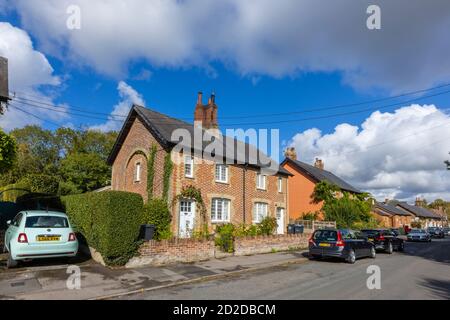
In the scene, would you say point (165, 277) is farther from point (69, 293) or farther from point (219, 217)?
point (219, 217)

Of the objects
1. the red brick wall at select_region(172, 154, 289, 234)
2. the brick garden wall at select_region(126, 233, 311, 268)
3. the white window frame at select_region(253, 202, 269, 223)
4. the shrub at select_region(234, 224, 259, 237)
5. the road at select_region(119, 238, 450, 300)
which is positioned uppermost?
the red brick wall at select_region(172, 154, 289, 234)

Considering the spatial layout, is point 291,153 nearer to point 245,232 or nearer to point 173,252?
point 245,232

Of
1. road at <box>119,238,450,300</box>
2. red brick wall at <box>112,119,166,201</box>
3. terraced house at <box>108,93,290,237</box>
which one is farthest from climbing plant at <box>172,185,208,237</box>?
road at <box>119,238,450,300</box>

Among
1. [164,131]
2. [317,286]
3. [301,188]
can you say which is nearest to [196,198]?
[164,131]

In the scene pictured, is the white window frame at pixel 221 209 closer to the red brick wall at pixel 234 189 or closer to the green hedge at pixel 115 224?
the red brick wall at pixel 234 189

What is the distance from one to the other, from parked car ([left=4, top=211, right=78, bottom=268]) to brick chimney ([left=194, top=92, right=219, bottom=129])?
1697 centimetres

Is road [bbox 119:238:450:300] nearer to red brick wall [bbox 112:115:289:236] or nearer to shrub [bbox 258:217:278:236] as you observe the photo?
shrub [bbox 258:217:278:236]

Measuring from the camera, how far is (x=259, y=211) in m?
24.8

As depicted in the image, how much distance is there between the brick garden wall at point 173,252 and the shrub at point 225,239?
503 mm

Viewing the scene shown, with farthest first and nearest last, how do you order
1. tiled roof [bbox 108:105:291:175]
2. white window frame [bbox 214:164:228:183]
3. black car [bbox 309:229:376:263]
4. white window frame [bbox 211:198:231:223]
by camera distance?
1. white window frame [bbox 214:164:228:183]
2. white window frame [bbox 211:198:231:223]
3. tiled roof [bbox 108:105:291:175]
4. black car [bbox 309:229:376:263]

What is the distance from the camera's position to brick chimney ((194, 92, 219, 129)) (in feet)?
90.5

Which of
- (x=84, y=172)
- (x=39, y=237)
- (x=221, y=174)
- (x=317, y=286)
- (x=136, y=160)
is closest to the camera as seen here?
(x=317, y=286)

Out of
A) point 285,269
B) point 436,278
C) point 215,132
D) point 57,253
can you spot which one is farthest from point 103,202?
point 215,132

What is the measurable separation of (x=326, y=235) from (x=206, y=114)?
1493 centimetres
